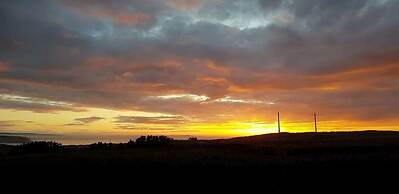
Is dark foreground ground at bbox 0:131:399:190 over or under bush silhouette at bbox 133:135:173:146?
under

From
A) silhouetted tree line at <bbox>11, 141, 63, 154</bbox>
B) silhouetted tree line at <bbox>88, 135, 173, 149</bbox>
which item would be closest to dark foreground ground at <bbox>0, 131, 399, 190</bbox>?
silhouetted tree line at <bbox>11, 141, 63, 154</bbox>

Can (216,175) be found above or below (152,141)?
below

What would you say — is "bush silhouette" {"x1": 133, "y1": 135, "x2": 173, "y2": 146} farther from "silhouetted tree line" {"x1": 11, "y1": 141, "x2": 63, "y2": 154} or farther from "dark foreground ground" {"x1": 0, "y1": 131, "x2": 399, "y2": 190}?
"dark foreground ground" {"x1": 0, "y1": 131, "x2": 399, "y2": 190}

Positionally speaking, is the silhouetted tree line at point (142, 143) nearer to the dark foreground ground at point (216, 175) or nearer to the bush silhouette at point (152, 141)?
the bush silhouette at point (152, 141)

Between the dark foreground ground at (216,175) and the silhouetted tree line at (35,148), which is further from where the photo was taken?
the silhouetted tree line at (35,148)

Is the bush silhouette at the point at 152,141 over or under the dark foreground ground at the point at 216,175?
over

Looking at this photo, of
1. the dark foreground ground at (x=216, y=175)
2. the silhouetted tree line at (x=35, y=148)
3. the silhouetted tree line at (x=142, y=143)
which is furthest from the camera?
the silhouetted tree line at (x=142, y=143)

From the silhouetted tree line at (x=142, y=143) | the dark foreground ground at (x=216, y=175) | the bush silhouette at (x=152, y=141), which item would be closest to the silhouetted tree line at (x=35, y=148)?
the silhouetted tree line at (x=142, y=143)

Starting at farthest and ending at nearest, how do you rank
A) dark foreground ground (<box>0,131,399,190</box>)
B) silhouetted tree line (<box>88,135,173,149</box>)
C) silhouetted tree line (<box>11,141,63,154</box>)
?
silhouetted tree line (<box>88,135,173,149</box>)
silhouetted tree line (<box>11,141,63,154</box>)
dark foreground ground (<box>0,131,399,190</box>)

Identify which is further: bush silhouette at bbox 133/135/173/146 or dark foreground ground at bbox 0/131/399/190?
bush silhouette at bbox 133/135/173/146

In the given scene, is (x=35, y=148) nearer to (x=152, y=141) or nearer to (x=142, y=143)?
(x=142, y=143)

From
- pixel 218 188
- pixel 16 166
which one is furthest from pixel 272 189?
pixel 16 166

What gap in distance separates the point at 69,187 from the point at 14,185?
312 cm

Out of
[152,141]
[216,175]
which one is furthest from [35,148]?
[216,175]
